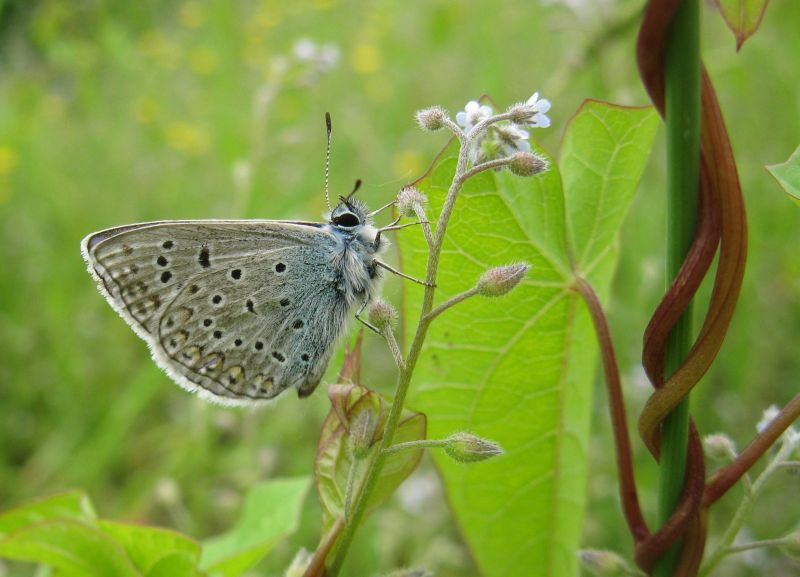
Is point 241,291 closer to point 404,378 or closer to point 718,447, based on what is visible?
point 404,378

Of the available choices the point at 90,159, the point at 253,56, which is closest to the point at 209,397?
the point at 90,159

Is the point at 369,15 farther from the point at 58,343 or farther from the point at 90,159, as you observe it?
the point at 58,343

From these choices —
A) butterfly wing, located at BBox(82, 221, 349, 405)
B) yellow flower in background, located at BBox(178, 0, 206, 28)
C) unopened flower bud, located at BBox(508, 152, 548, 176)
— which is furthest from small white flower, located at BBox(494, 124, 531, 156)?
yellow flower in background, located at BBox(178, 0, 206, 28)

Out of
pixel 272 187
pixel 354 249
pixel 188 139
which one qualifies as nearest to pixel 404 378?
pixel 354 249

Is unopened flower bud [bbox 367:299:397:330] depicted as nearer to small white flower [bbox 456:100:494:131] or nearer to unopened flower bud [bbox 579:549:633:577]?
small white flower [bbox 456:100:494:131]

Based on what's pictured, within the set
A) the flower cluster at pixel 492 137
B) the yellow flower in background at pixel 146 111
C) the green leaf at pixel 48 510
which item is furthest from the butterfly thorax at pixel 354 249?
the yellow flower in background at pixel 146 111

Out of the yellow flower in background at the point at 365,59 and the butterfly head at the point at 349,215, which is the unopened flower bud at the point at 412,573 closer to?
the butterfly head at the point at 349,215
